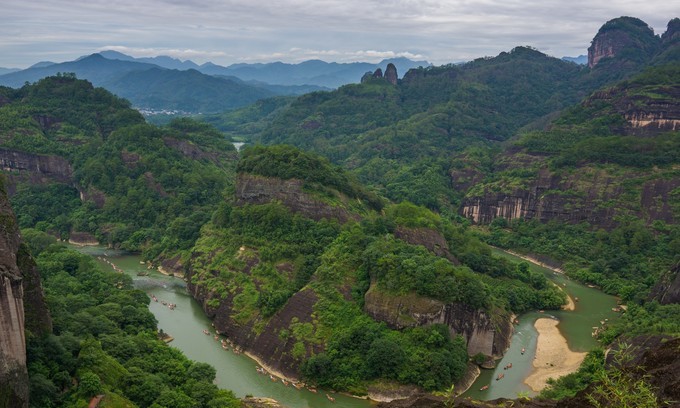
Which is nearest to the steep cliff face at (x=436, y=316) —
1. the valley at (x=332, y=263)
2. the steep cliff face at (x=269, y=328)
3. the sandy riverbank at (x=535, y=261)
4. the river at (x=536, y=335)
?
the valley at (x=332, y=263)

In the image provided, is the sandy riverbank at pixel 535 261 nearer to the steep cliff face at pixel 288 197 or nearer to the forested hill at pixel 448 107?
the steep cliff face at pixel 288 197

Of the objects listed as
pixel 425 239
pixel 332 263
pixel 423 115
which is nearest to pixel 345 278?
pixel 332 263

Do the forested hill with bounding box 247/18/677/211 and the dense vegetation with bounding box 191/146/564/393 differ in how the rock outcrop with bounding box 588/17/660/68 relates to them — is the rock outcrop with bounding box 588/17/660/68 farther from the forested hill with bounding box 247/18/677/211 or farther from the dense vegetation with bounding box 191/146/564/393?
the dense vegetation with bounding box 191/146/564/393

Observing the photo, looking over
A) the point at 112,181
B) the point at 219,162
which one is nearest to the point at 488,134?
the point at 219,162

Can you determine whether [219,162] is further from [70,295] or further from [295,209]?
[70,295]

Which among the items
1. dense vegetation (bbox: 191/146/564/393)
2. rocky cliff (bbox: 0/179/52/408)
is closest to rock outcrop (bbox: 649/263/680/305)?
dense vegetation (bbox: 191/146/564/393)

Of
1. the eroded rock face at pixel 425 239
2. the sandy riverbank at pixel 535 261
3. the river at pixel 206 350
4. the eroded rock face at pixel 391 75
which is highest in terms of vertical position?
the eroded rock face at pixel 391 75

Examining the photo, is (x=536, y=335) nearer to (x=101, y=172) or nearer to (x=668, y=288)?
(x=668, y=288)

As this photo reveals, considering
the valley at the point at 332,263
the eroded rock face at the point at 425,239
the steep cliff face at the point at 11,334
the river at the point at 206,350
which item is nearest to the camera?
the steep cliff face at the point at 11,334
